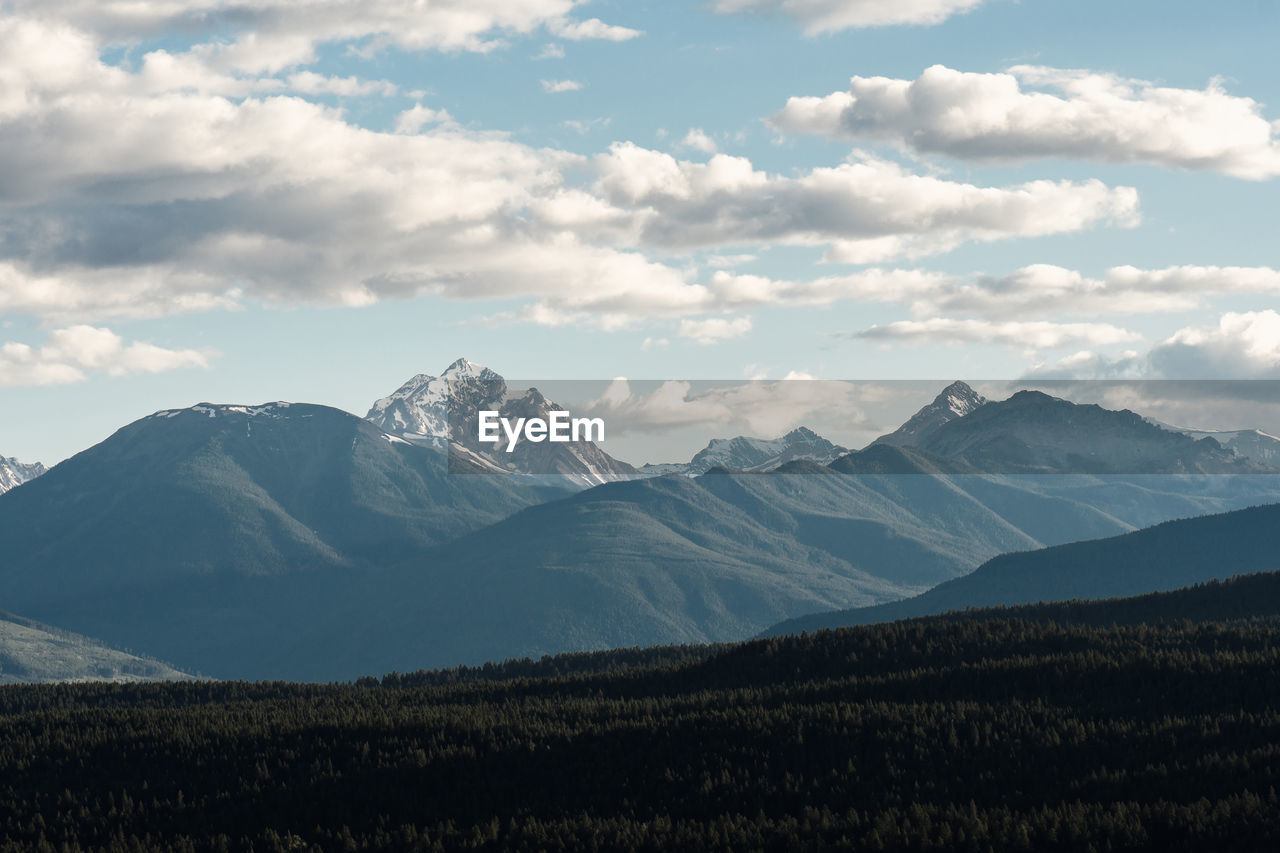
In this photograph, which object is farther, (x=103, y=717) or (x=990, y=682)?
(x=103, y=717)

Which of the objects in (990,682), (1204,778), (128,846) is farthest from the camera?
(990,682)

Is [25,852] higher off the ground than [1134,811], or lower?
lower

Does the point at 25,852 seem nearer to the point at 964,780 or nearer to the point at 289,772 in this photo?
the point at 289,772

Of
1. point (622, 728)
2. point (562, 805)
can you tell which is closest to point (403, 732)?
point (622, 728)

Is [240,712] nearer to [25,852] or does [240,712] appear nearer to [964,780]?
[25,852]

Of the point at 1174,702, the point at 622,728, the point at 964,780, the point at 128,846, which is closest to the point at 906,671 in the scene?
the point at 1174,702

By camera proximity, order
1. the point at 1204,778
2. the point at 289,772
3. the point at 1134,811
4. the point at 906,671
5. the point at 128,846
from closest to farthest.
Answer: the point at 1134,811 → the point at 1204,778 → the point at 128,846 → the point at 289,772 → the point at 906,671
